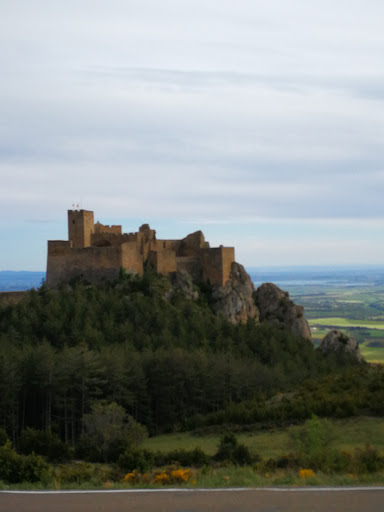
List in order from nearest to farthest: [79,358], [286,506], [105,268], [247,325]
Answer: [286,506] → [79,358] → [105,268] → [247,325]

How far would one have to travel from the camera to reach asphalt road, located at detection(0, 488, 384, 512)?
11312 millimetres

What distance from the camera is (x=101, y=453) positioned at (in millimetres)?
30984

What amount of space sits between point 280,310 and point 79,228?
25.1 m

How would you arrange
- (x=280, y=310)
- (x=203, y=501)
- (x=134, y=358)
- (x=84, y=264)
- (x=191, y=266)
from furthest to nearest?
(x=280, y=310), (x=191, y=266), (x=84, y=264), (x=134, y=358), (x=203, y=501)

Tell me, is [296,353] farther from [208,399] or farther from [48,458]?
[48,458]

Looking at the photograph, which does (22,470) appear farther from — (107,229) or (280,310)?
(280,310)

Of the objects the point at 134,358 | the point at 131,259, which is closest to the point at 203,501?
the point at 134,358

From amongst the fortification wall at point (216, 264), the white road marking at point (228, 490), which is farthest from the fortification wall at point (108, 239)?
the white road marking at point (228, 490)

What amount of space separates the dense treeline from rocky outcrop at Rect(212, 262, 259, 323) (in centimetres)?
174

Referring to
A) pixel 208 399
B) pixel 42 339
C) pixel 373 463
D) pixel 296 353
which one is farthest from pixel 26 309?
pixel 373 463

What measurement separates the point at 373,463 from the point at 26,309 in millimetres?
43164

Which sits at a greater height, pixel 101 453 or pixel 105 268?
pixel 105 268

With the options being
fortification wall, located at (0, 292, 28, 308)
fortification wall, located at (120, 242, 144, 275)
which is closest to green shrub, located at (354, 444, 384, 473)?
fortification wall, located at (120, 242, 144, 275)

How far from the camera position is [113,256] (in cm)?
5972
